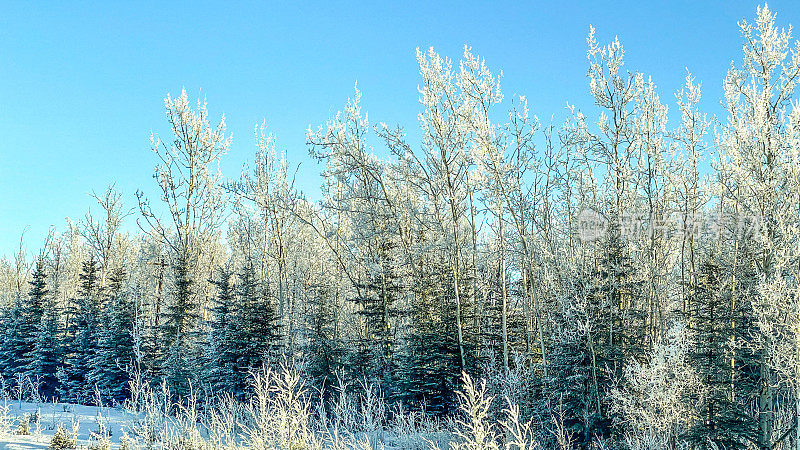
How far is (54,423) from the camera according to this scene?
10867 mm

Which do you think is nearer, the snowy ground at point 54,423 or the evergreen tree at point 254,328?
the snowy ground at point 54,423

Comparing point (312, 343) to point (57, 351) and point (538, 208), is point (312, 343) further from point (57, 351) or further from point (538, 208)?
point (57, 351)

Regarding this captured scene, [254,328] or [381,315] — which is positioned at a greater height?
[381,315]

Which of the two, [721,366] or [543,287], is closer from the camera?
[721,366]

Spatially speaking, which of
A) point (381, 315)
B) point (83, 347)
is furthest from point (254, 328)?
point (83, 347)

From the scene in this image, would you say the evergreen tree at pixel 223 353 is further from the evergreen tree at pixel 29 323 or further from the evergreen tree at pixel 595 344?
the evergreen tree at pixel 29 323

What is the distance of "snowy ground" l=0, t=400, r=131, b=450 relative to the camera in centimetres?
801

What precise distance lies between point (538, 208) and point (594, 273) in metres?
2.46

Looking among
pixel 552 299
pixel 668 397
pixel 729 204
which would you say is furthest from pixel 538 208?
pixel 729 204

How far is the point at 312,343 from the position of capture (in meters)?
14.2

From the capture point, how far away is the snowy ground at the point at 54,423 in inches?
315

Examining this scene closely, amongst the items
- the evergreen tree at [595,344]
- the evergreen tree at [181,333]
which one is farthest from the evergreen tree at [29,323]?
the evergreen tree at [595,344]

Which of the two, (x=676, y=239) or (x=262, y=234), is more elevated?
(x=262, y=234)

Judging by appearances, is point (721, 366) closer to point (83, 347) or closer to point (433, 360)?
point (433, 360)
